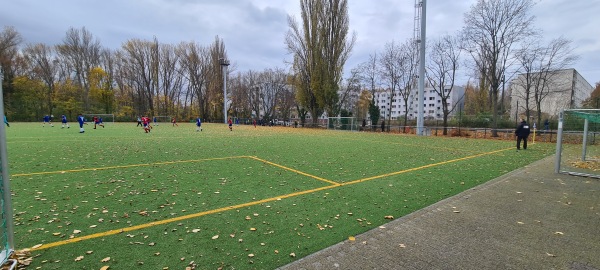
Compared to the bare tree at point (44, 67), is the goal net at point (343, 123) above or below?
below

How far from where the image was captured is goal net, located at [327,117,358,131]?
36.3m

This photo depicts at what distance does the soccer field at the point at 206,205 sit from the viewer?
11.1ft

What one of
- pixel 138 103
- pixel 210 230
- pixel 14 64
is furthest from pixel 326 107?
pixel 14 64

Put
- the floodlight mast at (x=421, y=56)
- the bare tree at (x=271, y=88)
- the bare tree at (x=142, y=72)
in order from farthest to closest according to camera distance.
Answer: the bare tree at (x=271, y=88) < the bare tree at (x=142, y=72) < the floodlight mast at (x=421, y=56)

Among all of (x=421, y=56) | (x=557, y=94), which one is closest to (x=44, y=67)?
(x=421, y=56)

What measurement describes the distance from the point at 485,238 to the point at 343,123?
34547mm

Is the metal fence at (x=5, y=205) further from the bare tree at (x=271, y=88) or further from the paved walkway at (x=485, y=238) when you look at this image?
the bare tree at (x=271, y=88)

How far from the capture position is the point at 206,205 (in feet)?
16.9

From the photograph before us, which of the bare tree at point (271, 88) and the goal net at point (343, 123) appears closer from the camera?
the goal net at point (343, 123)

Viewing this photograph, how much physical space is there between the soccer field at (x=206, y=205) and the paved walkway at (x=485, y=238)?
36cm

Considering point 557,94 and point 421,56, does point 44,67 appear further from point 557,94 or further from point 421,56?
point 557,94

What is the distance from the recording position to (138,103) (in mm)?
60188

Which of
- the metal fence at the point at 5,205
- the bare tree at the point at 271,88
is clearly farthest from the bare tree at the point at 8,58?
the metal fence at the point at 5,205

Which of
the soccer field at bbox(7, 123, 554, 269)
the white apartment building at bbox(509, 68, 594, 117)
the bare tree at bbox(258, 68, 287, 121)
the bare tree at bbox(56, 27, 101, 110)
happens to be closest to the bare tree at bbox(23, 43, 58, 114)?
the bare tree at bbox(56, 27, 101, 110)
